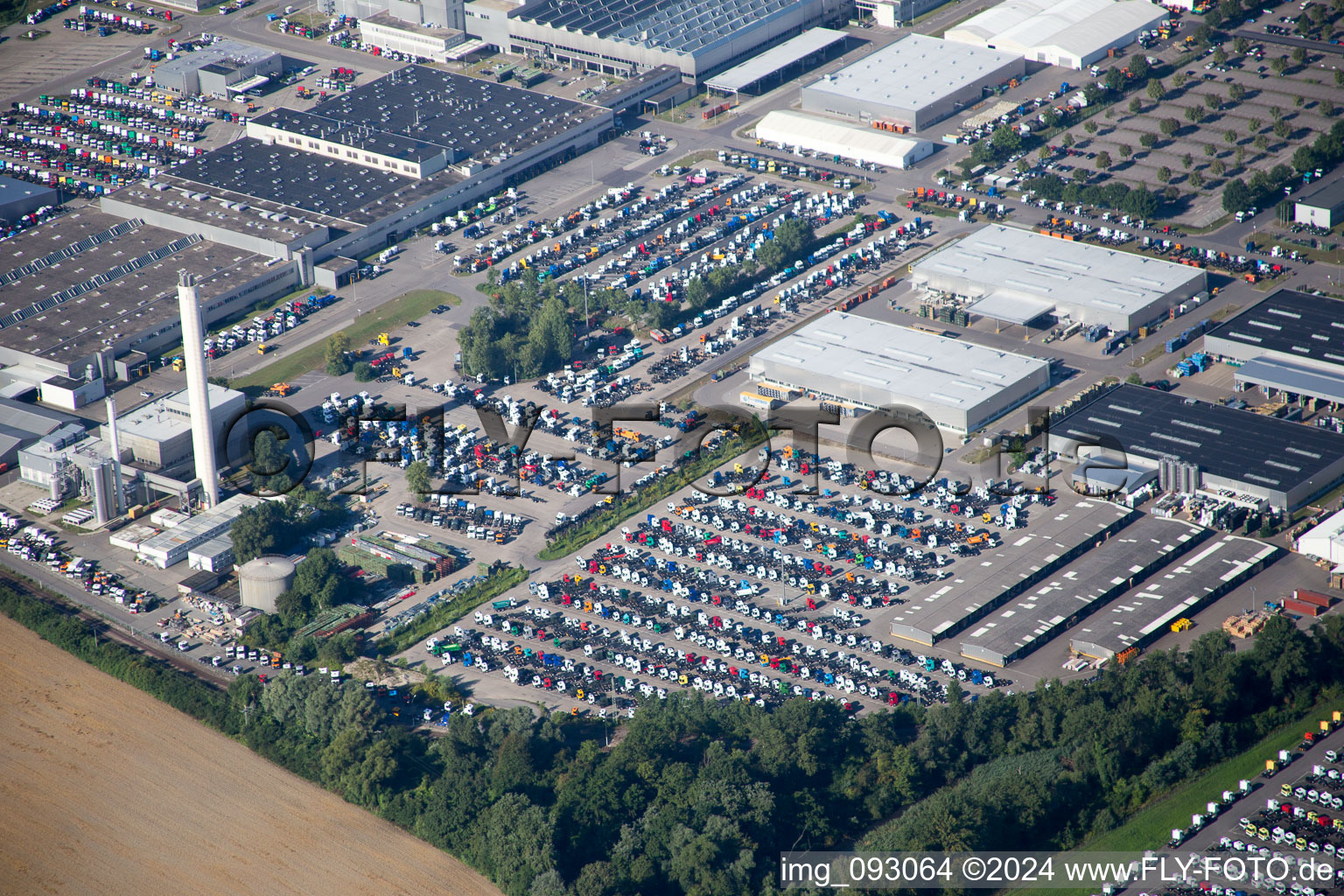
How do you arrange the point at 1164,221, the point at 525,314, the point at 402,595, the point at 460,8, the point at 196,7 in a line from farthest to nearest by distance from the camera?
1. the point at 196,7
2. the point at 460,8
3. the point at 1164,221
4. the point at 525,314
5. the point at 402,595

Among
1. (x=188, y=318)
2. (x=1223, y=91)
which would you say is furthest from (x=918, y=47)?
(x=188, y=318)

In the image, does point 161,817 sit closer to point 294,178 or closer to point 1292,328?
point 294,178

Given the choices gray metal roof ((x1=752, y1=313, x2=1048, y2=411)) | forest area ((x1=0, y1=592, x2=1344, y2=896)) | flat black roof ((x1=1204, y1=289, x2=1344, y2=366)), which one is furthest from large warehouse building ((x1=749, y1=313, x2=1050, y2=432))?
forest area ((x1=0, y1=592, x2=1344, y2=896))

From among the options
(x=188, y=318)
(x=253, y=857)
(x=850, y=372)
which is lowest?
(x=253, y=857)

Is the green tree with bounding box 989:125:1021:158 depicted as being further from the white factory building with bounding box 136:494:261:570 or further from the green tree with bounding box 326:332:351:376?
the white factory building with bounding box 136:494:261:570

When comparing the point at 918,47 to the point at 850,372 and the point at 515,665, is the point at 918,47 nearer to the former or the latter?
the point at 850,372

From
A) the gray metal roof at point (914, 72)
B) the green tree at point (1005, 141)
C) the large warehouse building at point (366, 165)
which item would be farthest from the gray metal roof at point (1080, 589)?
the large warehouse building at point (366, 165)

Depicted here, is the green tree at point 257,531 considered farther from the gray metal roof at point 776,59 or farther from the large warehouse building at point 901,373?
the gray metal roof at point 776,59
